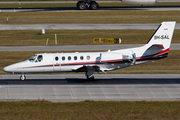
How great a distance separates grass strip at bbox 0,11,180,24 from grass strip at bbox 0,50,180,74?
25.5 meters

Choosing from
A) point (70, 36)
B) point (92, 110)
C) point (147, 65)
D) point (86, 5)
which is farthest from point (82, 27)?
point (92, 110)

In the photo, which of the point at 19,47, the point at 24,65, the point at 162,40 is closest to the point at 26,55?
the point at 19,47

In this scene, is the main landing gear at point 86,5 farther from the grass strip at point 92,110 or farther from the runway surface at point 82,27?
the grass strip at point 92,110

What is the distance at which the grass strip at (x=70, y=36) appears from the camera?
55.7 metres

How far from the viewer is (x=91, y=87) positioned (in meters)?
29.5

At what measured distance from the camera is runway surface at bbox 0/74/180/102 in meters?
26.6

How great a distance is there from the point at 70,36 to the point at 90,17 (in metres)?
17.3

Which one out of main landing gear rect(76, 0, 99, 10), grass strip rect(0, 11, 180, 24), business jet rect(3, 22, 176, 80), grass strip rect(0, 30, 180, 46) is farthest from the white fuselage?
main landing gear rect(76, 0, 99, 10)

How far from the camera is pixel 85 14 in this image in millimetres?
78500

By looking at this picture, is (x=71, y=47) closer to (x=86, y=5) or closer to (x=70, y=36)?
(x=70, y=36)

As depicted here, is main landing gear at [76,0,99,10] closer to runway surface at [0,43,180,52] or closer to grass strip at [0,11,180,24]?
grass strip at [0,11,180,24]

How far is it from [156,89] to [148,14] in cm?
5181

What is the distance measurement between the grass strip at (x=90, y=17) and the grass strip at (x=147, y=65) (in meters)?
25.5

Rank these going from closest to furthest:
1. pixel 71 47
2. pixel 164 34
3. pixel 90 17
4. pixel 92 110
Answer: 1. pixel 92 110
2. pixel 164 34
3. pixel 71 47
4. pixel 90 17
